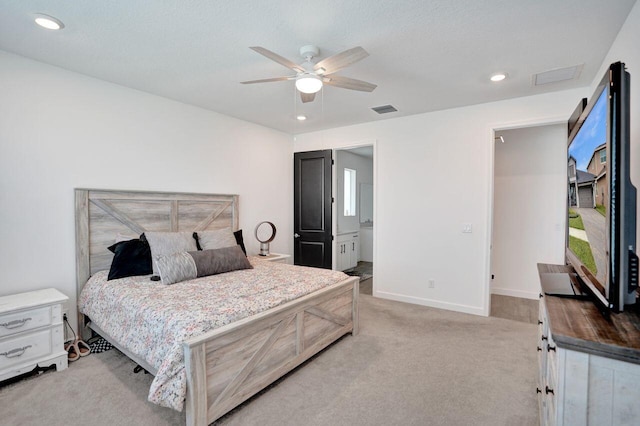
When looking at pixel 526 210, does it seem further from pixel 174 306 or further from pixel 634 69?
pixel 174 306

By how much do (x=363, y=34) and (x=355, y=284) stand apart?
226 cm

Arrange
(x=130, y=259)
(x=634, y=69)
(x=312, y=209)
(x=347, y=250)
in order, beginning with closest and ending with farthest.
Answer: (x=634, y=69), (x=130, y=259), (x=312, y=209), (x=347, y=250)

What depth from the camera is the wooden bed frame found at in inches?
73.0

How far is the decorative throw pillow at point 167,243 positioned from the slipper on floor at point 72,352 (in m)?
0.89

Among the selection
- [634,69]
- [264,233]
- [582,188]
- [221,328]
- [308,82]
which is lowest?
[221,328]

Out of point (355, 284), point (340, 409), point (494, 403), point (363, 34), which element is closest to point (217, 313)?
point (340, 409)

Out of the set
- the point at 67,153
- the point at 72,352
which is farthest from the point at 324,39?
the point at 72,352

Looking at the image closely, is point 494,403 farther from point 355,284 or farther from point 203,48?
point 203,48

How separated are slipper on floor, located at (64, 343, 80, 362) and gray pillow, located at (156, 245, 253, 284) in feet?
3.27

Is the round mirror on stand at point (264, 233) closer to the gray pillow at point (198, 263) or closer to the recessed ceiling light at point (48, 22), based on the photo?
the gray pillow at point (198, 263)

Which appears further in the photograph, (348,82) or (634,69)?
(348,82)

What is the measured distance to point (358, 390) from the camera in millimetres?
2283

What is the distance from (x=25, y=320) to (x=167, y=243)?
1.19 metres

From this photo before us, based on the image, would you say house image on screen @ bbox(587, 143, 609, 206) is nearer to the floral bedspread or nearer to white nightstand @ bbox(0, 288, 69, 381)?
the floral bedspread
